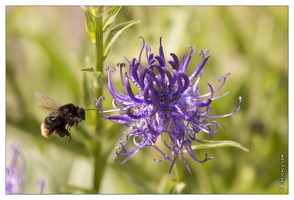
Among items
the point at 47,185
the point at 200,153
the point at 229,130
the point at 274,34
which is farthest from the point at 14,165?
the point at 274,34

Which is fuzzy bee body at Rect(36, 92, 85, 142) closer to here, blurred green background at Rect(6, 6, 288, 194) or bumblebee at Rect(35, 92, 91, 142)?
A: bumblebee at Rect(35, 92, 91, 142)

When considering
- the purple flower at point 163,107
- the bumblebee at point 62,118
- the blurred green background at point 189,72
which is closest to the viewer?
the purple flower at point 163,107

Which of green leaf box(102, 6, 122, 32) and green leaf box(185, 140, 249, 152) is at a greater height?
green leaf box(102, 6, 122, 32)

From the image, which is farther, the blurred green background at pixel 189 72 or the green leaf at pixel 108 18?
the blurred green background at pixel 189 72

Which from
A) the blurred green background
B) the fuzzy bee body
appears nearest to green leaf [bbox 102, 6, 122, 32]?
the fuzzy bee body

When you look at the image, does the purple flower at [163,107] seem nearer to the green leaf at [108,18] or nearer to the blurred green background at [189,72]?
the green leaf at [108,18]

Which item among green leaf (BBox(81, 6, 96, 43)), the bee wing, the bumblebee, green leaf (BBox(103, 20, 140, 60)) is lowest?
the bumblebee


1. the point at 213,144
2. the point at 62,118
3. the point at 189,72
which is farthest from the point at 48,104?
the point at 189,72

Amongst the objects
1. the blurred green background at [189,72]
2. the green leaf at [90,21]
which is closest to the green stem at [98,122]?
the green leaf at [90,21]

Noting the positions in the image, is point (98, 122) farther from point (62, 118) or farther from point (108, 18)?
point (108, 18)
